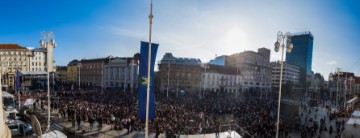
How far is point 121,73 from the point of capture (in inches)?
2768

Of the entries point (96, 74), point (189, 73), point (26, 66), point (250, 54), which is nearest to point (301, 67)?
point (250, 54)

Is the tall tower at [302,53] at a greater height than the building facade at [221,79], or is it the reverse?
the tall tower at [302,53]

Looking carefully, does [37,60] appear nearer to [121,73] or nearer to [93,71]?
[93,71]

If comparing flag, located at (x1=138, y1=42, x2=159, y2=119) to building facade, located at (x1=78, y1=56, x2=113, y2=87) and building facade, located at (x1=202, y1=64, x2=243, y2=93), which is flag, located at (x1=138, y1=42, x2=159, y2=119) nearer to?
building facade, located at (x1=202, y1=64, x2=243, y2=93)

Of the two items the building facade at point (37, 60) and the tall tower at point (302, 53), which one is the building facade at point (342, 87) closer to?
the tall tower at point (302, 53)

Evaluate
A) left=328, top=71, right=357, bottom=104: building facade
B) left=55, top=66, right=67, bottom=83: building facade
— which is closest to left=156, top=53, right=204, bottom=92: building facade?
left=328, top=71, right=357, bottom=104: building facade

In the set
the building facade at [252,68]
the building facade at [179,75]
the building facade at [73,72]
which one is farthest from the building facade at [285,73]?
the building facade at [73,72]

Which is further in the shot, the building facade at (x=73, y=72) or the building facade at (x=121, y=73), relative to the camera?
the building facade at (x=73, y=72)

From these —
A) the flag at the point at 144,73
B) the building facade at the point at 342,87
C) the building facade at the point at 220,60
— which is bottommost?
the building facade at the point at 342,87

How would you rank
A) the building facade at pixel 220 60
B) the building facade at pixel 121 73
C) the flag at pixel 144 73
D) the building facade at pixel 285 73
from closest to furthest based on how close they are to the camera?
1. the flag at pixel 144 73
2. the building facade at pixel 121 73
3. the building facade at pixel 220 60
4. the building facade at pixel 285 73

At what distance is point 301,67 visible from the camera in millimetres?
101938

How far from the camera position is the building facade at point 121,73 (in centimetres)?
6512

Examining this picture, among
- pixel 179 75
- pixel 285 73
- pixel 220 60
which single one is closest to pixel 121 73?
pixel 179 75

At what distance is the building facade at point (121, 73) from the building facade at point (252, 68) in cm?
4044
